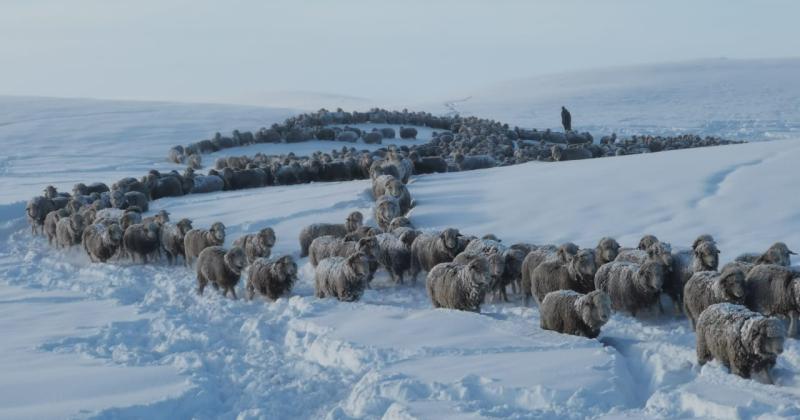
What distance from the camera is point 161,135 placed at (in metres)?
38.4

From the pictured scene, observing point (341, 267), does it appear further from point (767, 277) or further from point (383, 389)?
point (767, 277)

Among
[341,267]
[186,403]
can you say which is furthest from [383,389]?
[341,267]

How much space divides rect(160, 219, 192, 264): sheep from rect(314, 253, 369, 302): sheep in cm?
426

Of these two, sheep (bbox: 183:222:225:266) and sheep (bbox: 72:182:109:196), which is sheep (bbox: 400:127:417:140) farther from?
sheep (bbox: 183:222:225:266)

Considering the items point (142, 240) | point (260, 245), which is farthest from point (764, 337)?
point (142, 240)

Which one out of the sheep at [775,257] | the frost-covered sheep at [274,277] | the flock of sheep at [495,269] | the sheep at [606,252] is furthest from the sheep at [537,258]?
the frost-covered sheep at [274,277]

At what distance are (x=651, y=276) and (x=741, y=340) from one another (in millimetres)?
2012

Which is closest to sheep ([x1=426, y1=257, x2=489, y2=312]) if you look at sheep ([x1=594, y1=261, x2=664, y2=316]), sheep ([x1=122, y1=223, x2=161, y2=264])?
sheep ([x1=594, y1=261, x2=664, y2=316])

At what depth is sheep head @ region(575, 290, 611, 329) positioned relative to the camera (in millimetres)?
8547

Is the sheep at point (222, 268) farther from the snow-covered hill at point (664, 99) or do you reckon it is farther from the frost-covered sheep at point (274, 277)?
the snow-covered hill at point (664, 99)

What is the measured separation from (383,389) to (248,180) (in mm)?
15721

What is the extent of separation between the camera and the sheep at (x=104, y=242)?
15406mm

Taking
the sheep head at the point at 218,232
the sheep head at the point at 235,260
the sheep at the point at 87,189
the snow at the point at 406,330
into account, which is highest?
the sheep at the point at 87,189

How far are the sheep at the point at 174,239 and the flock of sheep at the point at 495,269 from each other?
2cm
